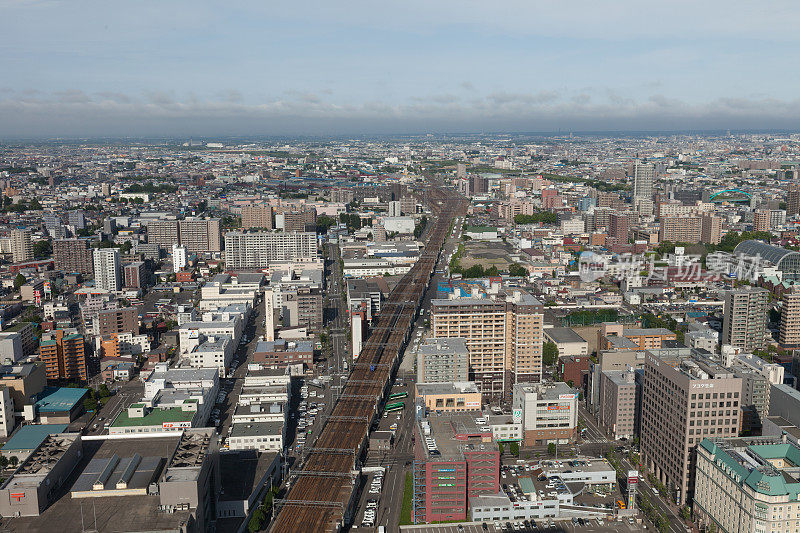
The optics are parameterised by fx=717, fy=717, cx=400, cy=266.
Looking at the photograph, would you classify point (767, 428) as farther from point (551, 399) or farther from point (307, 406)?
point (307, 406)

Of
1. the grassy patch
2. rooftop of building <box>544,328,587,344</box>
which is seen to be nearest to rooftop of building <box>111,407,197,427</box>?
the grassy patch

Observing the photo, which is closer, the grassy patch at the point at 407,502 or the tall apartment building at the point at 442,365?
the grassy patch at the point at 407,502

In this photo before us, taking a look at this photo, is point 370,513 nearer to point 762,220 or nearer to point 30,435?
point 30,435

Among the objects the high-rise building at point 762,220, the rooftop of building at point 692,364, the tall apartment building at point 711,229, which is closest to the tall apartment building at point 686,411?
the rooftop of building at point 692,364

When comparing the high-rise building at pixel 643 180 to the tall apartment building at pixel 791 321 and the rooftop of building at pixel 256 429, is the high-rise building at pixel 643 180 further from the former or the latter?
the rooftop of building at pixel 256 429

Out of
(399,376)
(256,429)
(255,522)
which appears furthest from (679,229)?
(255,522)

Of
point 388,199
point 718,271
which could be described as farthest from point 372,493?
point 388,199
